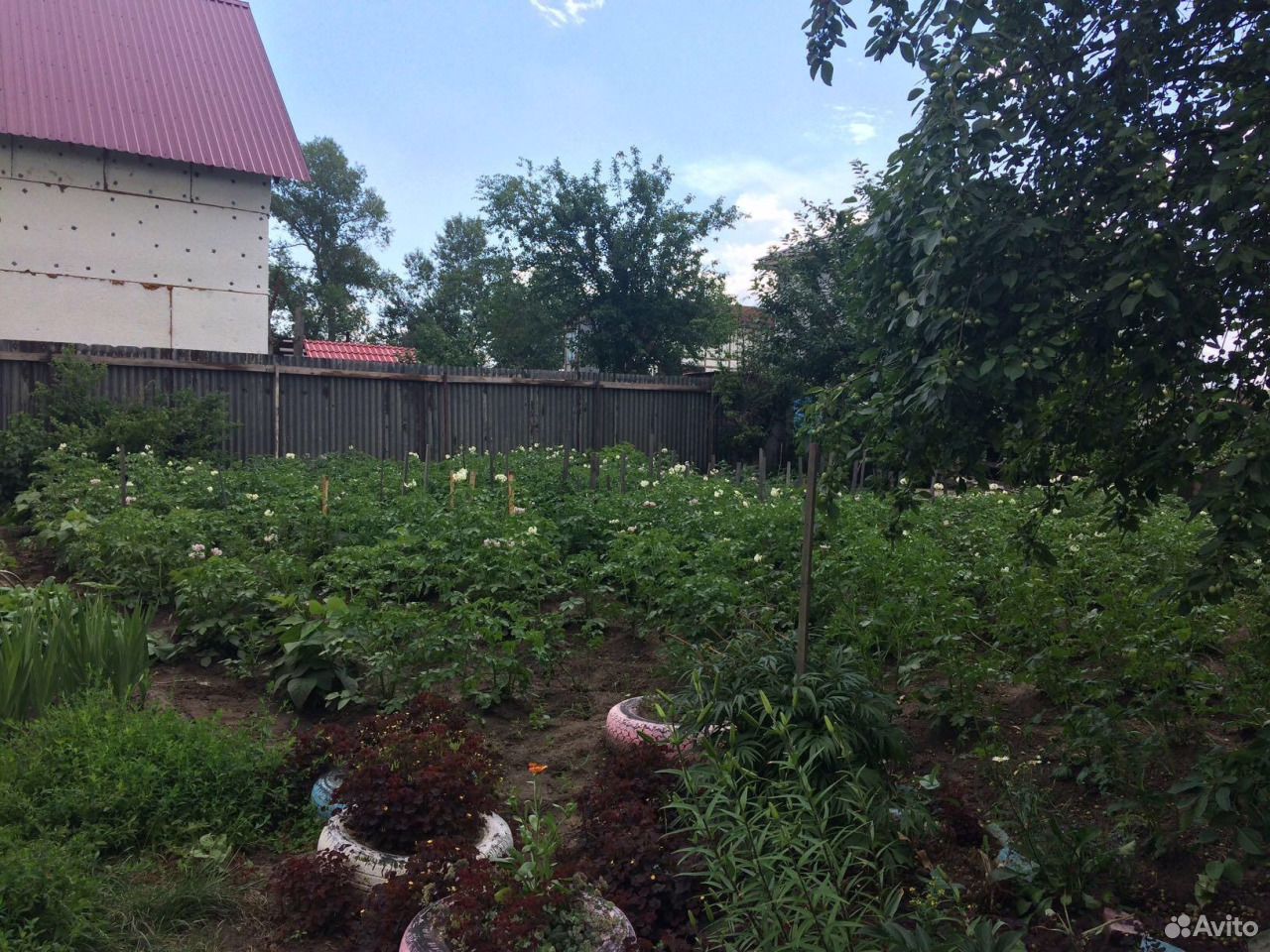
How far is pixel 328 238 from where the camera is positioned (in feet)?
130

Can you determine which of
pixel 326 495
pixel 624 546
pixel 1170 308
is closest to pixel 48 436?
pixel 326 495

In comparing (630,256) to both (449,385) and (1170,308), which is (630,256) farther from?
(1170,308)

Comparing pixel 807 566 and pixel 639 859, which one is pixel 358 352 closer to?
pixel 807 566

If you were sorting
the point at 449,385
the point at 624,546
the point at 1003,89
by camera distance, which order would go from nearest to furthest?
the point at 1003,89
the point at 624,546
the point at 449,385

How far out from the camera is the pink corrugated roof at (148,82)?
1463 centimetres

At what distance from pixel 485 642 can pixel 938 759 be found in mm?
2343

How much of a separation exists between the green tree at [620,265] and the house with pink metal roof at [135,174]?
720 centimetres

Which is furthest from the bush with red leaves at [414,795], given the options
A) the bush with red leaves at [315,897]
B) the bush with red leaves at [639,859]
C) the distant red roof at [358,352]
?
the distant red roof at [358,352]

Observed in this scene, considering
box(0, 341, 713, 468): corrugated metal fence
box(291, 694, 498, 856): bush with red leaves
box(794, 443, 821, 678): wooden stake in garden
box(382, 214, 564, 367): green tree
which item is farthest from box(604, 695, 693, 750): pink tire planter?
box(382, 214, 564, 367): green tree

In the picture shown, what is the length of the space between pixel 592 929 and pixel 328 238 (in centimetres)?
4069

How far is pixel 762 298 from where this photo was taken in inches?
670

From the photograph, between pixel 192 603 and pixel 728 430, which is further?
pixel 728 430

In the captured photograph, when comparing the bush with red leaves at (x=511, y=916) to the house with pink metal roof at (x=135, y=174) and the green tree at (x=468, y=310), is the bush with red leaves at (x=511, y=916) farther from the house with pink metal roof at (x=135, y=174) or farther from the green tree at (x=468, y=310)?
the green tree at (x=468, y=310)

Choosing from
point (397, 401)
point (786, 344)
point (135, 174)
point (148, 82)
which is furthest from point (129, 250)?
point (786, 344)
